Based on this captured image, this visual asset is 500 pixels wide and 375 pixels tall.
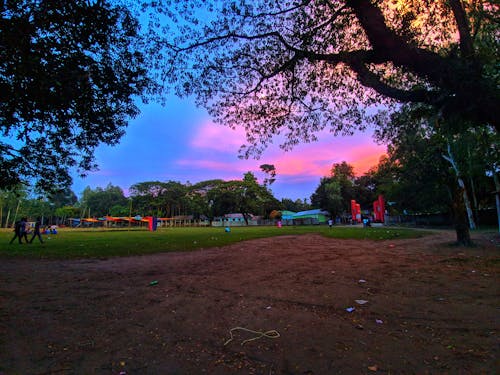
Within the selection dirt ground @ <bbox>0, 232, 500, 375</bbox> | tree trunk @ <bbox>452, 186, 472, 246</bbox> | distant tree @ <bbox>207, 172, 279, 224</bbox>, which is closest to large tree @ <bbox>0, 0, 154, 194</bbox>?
dirt ground @ <bbox>0, 232, 500, 375</bbox>

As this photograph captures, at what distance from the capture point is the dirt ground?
3.12m

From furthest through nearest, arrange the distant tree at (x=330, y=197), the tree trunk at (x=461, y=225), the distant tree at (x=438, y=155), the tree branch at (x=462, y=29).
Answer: the distant tree at (x=330, y=197)
the tree trunk at (x=461, y=225)
the distant tree at (x=438, y=155)
the tree branch at (x=462, y=29)

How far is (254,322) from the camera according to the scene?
14.2 ft

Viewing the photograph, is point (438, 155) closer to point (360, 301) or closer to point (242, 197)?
point (360, 301)

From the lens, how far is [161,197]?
8919 cm

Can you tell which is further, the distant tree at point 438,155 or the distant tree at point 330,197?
the distant tree at point 330,197

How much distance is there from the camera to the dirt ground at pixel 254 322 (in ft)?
10.2

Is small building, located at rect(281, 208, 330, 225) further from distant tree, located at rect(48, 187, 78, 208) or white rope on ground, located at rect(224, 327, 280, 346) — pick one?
distant tree, located at rect(48, 187, 78, 208)

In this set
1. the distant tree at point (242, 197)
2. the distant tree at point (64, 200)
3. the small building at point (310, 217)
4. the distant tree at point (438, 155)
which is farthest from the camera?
the distant tree at point (64, 200)

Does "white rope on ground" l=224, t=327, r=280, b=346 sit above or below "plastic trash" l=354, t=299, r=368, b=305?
below

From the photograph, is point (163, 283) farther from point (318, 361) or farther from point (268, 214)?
point (268, 214)

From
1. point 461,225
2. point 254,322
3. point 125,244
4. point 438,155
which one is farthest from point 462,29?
point 125,244

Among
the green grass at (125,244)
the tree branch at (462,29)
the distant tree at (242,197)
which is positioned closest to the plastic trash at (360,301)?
the tree branch at (462,29)

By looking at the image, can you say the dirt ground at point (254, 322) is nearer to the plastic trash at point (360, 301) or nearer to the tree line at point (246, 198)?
the plastic trash at point (360, 301)
